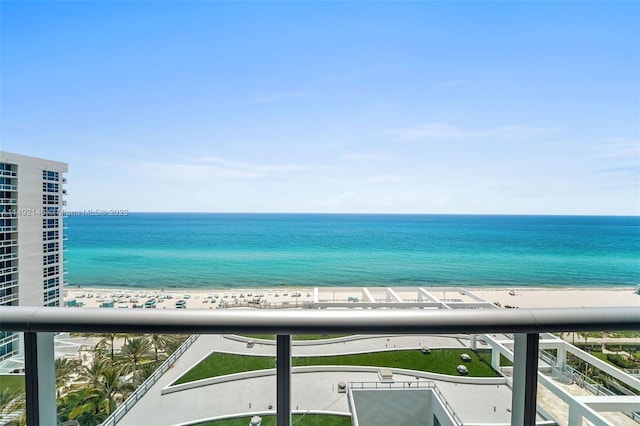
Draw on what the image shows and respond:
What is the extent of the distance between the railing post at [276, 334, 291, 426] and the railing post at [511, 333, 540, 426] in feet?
1.83

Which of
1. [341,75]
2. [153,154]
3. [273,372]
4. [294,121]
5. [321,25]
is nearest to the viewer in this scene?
[273,372]

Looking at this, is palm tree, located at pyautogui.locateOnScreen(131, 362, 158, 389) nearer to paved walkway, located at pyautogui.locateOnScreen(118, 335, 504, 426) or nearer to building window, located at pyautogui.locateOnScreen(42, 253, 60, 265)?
paved walkway, located at pyautogui.locateOnScreen(118, 335, 504, 426)

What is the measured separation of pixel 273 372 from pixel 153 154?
43.7m

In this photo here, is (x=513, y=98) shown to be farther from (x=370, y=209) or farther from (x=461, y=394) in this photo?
(x=370, y=209)

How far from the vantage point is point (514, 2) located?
3082 millimetres

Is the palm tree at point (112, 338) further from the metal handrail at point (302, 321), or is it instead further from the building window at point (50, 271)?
the building window at point (50, 271)

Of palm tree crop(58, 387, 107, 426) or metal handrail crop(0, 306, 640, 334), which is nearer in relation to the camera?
metal handrail crop(0, 306, 640, 334)

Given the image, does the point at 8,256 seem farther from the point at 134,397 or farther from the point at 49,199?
the point at 134,397

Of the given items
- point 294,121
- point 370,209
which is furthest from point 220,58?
point 370,209

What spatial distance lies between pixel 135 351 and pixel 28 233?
23.8ft

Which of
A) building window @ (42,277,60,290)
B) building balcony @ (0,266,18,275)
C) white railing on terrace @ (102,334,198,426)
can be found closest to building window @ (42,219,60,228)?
building window @ (42,277,60,290)

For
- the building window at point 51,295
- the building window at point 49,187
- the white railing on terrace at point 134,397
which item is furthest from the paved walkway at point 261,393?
the building window at point 49,187

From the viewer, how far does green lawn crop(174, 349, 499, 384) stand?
0.82 m

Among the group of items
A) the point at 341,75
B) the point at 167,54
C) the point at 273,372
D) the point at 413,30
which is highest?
the point at 341,75
